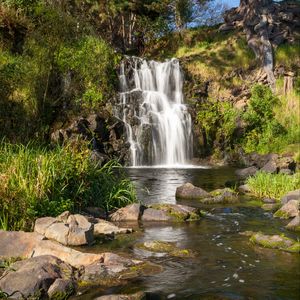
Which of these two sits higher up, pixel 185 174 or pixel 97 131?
pixel 97 131

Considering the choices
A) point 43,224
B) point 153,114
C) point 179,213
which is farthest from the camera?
point 153,114

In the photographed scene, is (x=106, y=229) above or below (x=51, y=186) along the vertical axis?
below

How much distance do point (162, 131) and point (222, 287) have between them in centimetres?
2031

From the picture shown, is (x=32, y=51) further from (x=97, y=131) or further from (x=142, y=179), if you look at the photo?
(x=142, y=179)

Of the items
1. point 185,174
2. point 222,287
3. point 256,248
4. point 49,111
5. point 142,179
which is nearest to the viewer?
point 222,287

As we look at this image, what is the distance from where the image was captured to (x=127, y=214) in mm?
11891

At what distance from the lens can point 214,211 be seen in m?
13.3

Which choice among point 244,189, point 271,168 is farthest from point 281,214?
point 271,168

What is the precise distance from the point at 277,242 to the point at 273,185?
6090 millimetres

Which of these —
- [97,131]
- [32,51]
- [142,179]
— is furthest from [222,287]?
[32,51]

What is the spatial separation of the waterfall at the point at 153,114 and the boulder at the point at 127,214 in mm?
14613

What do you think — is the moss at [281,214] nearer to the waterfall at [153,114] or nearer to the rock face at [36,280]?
the rock face at [36,280]

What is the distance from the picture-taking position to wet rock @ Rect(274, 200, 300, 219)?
12.3m

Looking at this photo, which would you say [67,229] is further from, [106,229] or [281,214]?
[281,214]
